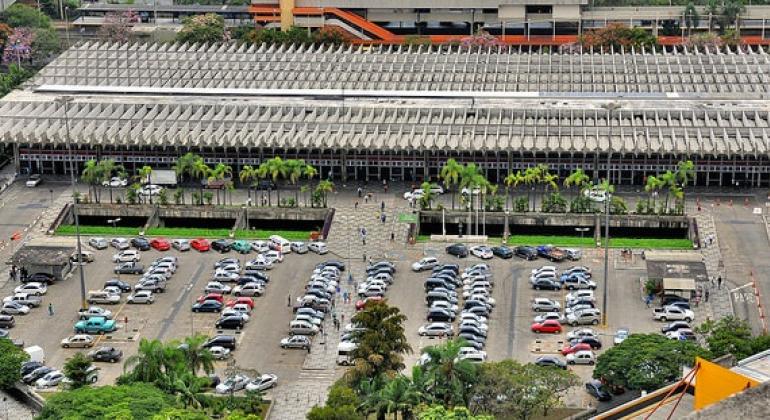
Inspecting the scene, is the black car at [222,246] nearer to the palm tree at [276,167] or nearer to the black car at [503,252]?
the palm tree at [276,167]

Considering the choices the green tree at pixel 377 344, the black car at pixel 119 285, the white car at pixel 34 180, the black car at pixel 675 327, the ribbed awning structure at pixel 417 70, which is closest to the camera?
the green tree at pixel 377 344

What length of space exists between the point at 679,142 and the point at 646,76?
79.9 feet

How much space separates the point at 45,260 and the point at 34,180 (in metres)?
26.8

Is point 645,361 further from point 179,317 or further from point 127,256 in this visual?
→ point 127,256

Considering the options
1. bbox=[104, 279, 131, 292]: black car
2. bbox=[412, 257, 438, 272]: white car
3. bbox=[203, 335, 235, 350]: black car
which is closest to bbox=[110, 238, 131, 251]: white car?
bbox=[104, 279, 131, 292]: black car

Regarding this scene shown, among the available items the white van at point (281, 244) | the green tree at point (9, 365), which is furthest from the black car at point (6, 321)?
the white van at point (281, 244)

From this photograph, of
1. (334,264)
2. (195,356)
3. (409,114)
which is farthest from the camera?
(409,114)

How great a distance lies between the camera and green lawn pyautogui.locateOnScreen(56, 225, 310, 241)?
5251 inches

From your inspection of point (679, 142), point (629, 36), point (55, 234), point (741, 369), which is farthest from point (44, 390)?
point (629, 36)

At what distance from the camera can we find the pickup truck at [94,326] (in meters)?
112

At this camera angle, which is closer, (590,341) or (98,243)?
(590,341)

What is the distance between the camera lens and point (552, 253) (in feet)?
415

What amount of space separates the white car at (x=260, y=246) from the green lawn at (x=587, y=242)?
1426 centimetres

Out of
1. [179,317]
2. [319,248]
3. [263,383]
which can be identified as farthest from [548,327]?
[179,317]
